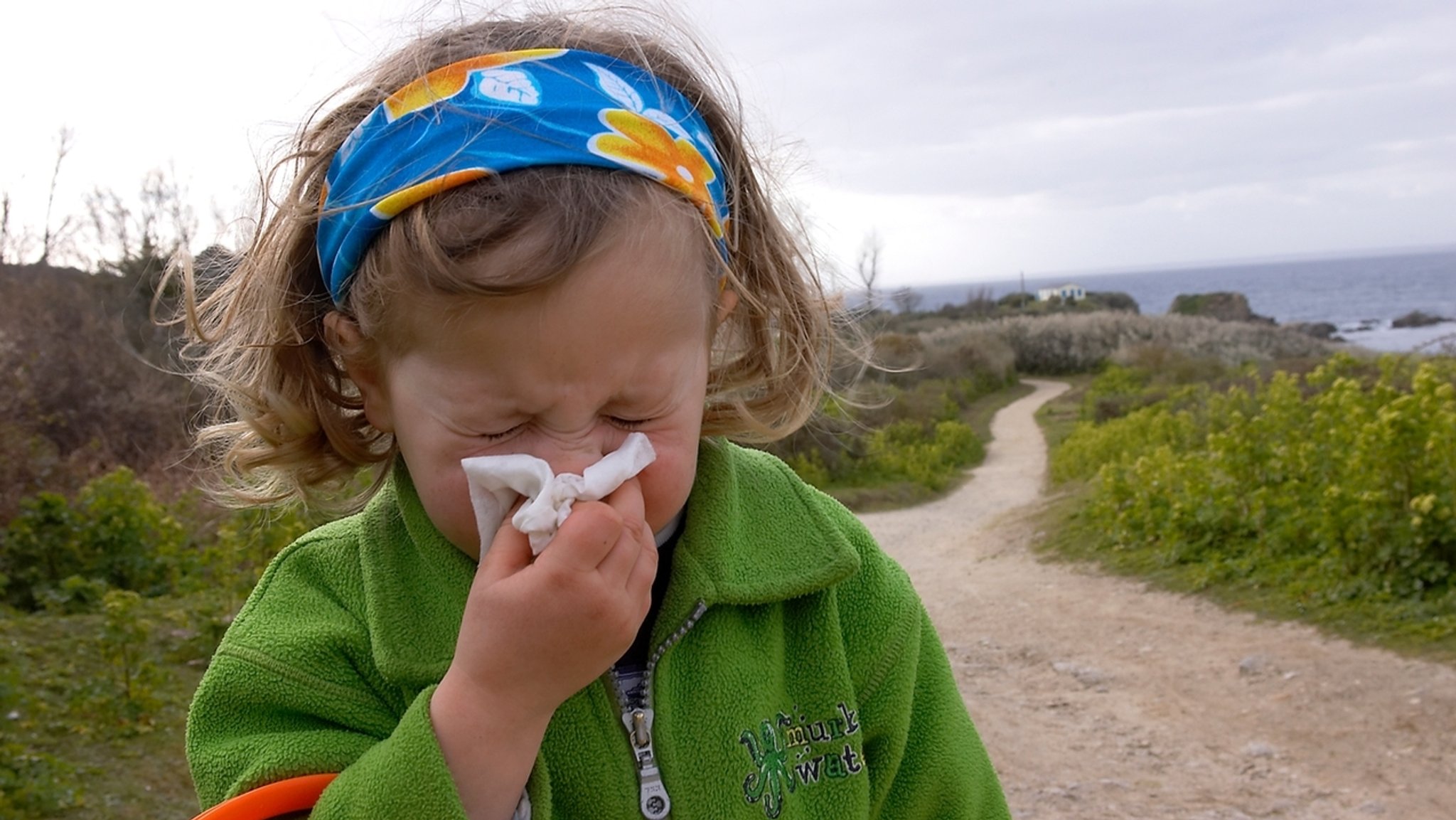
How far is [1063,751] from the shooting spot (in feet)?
17.8

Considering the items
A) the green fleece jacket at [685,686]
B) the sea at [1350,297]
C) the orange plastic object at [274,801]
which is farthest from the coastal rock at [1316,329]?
the orange plastic object at [274,801]

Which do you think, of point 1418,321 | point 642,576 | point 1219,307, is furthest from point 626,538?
point 1418,321

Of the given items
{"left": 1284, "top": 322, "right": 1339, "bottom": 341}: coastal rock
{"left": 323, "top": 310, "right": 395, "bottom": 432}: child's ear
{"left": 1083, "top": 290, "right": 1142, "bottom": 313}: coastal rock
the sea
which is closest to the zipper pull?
{"left": 323, "top": 310, "right": 395, "bottom": 432}: child's ear

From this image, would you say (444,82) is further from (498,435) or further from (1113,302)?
(1113,302)

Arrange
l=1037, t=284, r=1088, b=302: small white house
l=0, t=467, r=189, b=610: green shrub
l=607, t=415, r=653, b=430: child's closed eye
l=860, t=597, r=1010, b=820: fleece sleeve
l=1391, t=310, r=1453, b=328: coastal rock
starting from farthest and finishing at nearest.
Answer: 1. l=1037, t=284, r=1088, b=302: small white house
2. l=1391, t=310, r=1453, b=328: coastal rock
3. l=0, t=467, r=189, b=610: green shrub
4. l=860, t=597, r=1010, b=820: fleece sleeve
5. l=607, t=415, r=653, b=430: child's closed eye

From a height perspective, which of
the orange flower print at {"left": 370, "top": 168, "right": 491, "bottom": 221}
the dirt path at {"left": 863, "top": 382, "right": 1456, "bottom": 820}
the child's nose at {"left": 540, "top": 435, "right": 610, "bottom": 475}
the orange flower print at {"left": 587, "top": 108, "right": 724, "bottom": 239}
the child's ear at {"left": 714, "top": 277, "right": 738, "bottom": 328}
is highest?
the orange flower print at {"left": 587, "top": 108, "right": 724, "bottom": 239}

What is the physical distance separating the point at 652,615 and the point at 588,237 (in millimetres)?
575

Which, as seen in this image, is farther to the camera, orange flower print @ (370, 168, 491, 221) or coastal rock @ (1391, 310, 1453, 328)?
coastal rock @ (1391, 310, 1453, 328)

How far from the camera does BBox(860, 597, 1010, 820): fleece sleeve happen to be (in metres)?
1.65

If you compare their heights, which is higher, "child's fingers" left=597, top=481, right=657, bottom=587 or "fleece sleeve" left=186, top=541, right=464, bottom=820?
"child's fingers" left=597, top=481, right=657, bottom=587

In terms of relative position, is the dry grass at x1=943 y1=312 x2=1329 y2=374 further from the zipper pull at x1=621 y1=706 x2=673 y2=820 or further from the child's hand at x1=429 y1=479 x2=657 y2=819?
the child's hand at x1=429 y1=479 x2=657 y2=819

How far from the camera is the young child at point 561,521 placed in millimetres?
1317

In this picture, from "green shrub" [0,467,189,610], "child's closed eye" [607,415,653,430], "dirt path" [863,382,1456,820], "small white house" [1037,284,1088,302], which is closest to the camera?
"child's closed eye" [607,415,653,430]

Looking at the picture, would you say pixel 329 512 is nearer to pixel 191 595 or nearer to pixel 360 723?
pixel 360 723
